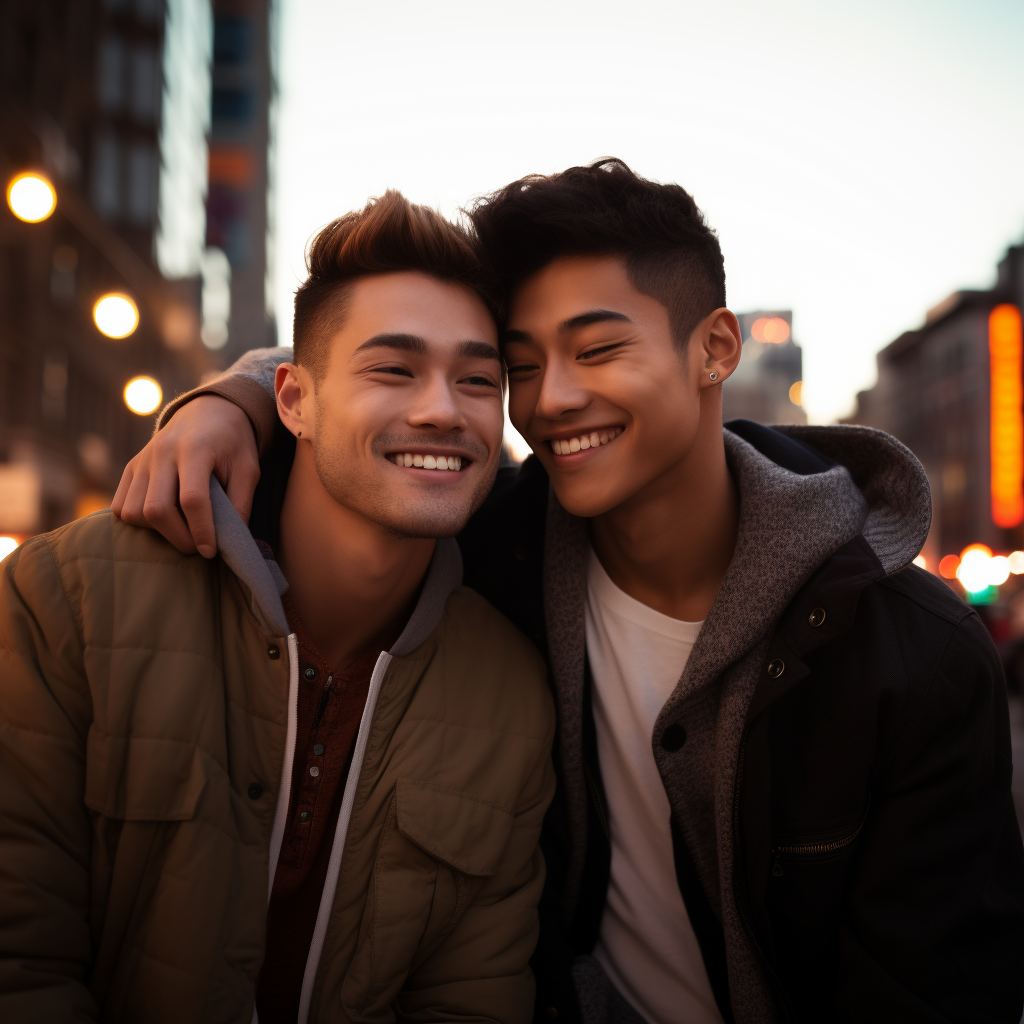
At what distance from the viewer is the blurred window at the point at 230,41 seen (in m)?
40.7

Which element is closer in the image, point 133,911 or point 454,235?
point 133,911

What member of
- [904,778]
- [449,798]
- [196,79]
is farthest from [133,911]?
[196,79]

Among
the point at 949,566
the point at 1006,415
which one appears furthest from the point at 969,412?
the point at 1006,415

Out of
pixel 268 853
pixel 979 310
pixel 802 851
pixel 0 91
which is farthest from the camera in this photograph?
pixel 979 310

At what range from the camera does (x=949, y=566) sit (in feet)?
157

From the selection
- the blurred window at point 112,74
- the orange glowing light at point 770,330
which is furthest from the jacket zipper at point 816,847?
the orange glowing light at point 770,330

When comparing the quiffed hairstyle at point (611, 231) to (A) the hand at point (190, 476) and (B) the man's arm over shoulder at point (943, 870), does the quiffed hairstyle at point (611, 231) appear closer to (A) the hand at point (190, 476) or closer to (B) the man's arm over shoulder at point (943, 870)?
(A) the hand at point (190, 476)

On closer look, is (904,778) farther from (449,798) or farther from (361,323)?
(361,323)

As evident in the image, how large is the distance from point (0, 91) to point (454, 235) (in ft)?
69.7

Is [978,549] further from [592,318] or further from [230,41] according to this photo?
[230,41]

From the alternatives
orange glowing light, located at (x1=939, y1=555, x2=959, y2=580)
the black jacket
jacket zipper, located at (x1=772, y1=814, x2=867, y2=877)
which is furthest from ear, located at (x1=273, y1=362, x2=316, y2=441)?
orange glowing light, located at (x1=939, y1=555, x2=959, y2=580)

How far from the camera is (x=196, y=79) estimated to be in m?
34.7

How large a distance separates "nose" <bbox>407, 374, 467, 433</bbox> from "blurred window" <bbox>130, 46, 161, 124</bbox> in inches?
1223

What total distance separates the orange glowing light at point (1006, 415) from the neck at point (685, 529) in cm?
4128
